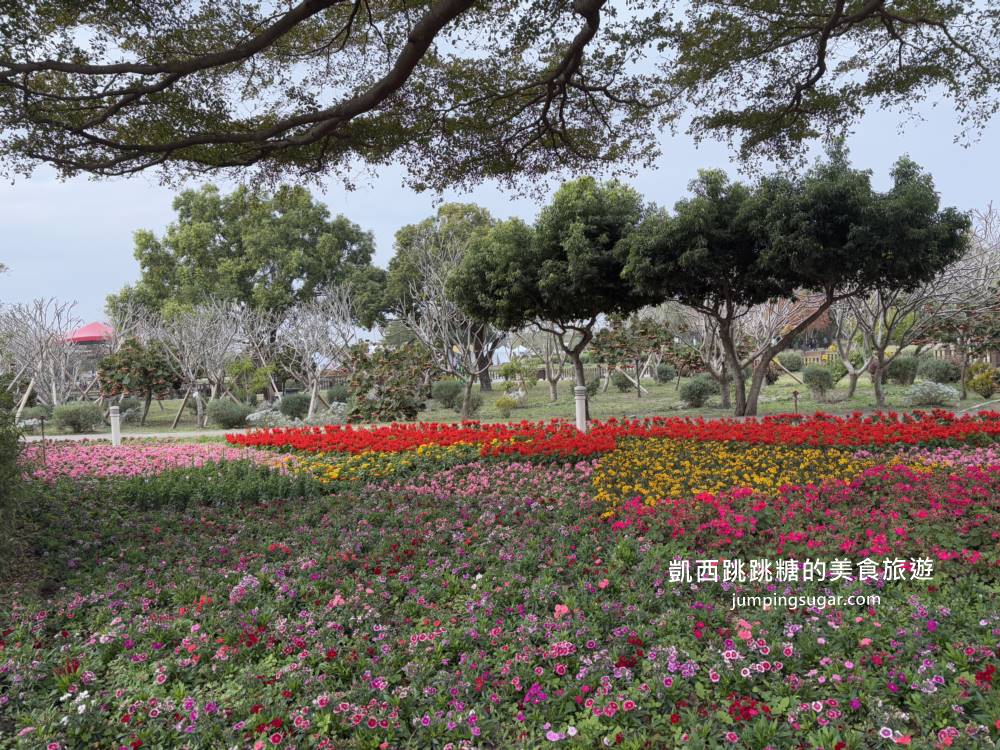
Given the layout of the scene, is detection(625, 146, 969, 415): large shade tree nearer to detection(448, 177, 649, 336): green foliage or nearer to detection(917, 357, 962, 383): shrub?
detection(448, 177, 649, 336): green foliage

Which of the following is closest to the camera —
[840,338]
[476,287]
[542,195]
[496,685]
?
[496,685]

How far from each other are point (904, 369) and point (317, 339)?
16273mm

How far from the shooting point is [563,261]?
11.3 m

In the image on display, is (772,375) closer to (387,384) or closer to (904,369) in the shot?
(904,369)

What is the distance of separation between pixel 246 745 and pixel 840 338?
16.3 m

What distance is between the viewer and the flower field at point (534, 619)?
2088 mm

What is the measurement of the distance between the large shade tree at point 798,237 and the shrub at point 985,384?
516 cm

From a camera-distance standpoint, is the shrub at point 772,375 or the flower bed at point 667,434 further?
the shrub at point 772,375

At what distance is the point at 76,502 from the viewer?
5.46m

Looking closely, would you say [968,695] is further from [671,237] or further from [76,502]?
[671,237]

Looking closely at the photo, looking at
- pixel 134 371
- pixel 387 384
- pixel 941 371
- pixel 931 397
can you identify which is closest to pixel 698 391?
pixel 931 397

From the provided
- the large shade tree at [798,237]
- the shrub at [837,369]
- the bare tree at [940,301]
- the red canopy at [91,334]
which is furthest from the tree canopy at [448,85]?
the red canopy at [91,334]

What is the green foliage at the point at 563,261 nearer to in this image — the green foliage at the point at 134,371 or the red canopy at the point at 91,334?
the green foliage at the point at 134,371

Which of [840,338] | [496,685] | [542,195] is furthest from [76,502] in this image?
[840,338]
